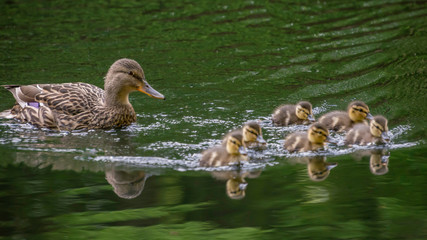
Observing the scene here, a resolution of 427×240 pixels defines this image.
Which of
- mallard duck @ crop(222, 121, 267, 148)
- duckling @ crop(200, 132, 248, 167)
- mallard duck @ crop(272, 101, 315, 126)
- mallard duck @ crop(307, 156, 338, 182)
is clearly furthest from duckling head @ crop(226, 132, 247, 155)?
mallard duck @ crop(272, 101, 315, 126)

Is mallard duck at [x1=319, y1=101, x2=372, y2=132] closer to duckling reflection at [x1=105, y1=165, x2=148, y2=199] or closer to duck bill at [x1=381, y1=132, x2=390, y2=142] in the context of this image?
duck bill at [x1=381, y1=132, x2=390, y2=142]

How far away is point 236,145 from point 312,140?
2.36ft

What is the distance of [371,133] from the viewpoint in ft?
18.3

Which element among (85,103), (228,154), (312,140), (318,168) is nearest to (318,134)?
(312,140)

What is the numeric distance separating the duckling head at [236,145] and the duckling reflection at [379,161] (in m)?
0.97

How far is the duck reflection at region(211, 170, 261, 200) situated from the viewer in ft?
14.7

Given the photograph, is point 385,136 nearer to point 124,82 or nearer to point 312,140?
point 312,140

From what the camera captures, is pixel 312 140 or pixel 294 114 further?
pixel 294 114

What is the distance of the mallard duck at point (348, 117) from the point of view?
19.6 feet

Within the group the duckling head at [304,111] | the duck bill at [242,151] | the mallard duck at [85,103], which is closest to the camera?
the duck bill at [242,151]

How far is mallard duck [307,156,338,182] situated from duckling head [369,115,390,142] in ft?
1.70

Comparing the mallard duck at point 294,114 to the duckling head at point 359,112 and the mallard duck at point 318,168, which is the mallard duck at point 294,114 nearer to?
the duckling head at point 359,112

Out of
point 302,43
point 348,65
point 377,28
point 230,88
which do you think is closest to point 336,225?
point 230,88

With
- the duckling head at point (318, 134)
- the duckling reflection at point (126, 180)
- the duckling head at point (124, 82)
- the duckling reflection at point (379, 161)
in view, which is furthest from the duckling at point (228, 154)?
the duckling head at point (124, 82)
